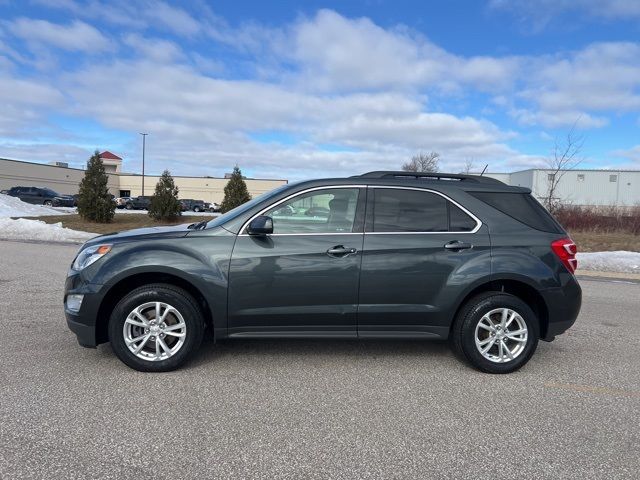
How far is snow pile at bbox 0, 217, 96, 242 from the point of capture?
53.9 ft

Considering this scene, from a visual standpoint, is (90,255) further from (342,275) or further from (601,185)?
(601,185)

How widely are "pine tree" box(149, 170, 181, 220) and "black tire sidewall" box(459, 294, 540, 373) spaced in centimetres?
2389

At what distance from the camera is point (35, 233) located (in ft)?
55.6

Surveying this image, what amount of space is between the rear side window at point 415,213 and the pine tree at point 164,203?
23.4 metres

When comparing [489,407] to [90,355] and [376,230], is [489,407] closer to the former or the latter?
[376,230]

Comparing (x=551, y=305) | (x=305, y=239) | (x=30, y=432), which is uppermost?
(x=305, y=239)

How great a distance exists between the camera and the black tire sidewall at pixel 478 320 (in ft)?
14.6

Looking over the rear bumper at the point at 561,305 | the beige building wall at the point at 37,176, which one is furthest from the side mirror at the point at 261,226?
the beige building wall at the point at 37,176

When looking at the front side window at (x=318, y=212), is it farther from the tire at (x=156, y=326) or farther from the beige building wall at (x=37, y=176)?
the beige building wall at (x=37, y=176)

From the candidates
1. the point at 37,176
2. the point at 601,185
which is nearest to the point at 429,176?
the point at 601,185

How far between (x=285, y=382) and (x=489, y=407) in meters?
1.66

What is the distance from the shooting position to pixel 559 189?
52.6 meters

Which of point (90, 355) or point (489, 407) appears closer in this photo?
point (489, 407)

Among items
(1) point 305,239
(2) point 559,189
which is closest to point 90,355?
(1) point 305,239
